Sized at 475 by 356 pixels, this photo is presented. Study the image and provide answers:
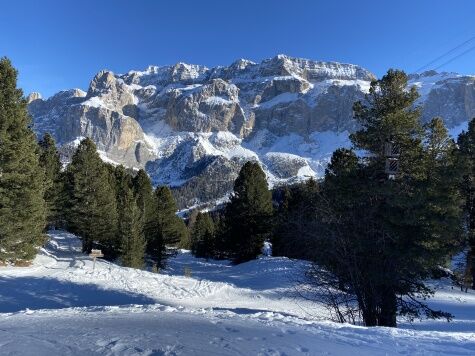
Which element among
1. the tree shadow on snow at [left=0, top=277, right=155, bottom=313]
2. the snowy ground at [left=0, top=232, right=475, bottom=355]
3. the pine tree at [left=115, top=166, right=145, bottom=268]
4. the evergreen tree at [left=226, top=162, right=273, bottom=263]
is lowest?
the tree shadow on snow at [left=0, top=277, right=155, bottom=313]

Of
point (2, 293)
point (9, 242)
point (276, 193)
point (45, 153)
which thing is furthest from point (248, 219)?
point (276, 193)

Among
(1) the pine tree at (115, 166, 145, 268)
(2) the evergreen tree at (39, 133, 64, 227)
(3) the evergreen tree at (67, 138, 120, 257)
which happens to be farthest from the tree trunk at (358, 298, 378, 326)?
(2) the evergreen tree at (39, 133, 64, 227)

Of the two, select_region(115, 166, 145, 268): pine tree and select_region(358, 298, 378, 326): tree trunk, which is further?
select_region(115, 166, 145, 268): pine tree

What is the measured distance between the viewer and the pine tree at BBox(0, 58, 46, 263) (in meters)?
20.3

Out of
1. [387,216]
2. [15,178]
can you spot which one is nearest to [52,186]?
[15,178]

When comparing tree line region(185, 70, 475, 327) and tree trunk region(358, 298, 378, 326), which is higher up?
tree line region(185, 70, 475, 327)

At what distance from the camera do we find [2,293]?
55.3 feet

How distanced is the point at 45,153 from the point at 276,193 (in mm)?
144027

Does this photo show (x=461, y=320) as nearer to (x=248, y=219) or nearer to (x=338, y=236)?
(x=338, y=236)

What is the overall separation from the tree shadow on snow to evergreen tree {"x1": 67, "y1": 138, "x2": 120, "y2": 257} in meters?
10.7

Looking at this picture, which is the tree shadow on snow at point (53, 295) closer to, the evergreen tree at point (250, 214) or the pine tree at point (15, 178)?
the pine tree at point (15, 178)

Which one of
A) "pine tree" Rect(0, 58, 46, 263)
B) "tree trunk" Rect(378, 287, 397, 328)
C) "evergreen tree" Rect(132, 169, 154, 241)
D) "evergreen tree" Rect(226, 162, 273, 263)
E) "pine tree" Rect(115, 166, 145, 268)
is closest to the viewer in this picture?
"tree trunk" Rect(378, 287, 397, 328)

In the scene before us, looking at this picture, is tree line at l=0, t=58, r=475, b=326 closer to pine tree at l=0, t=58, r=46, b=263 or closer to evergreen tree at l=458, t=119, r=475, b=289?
pine tree at l=0, t=58, r=46, b=263

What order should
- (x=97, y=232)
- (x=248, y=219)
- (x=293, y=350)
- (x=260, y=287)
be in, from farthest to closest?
(x=248, y=219) < (x=97, y=232) < (x=260, y=287) < (x=293, y=350)
